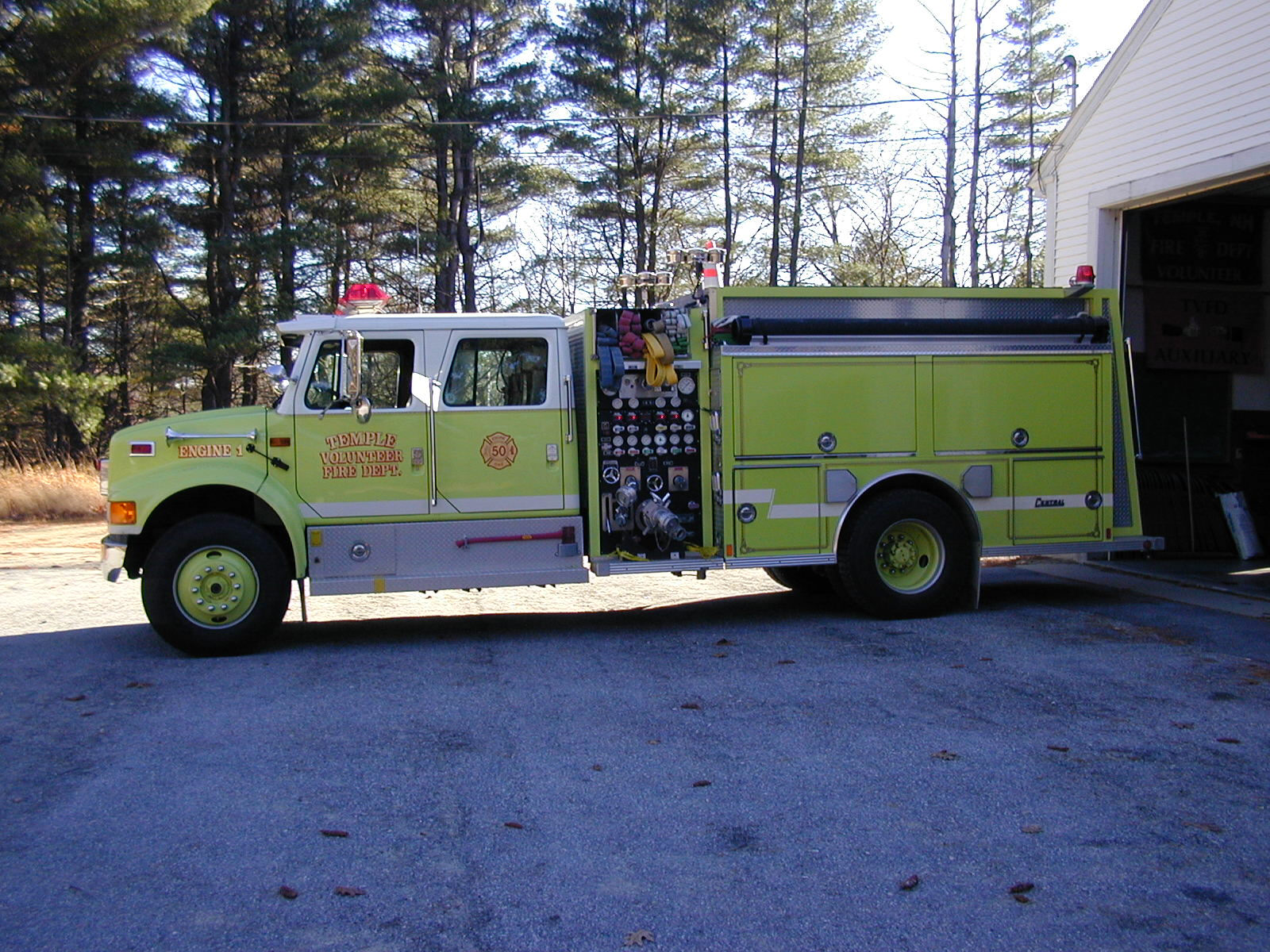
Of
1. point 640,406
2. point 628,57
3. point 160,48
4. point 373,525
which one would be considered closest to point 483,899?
point 373,525

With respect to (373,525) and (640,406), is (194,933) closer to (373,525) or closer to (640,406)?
(373,525)

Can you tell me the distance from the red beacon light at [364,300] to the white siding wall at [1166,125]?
26.9 feet

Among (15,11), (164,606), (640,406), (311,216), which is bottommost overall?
(164,606)

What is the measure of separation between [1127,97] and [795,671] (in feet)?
28.3

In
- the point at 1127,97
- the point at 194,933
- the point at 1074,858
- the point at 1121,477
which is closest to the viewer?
the point at 194,933

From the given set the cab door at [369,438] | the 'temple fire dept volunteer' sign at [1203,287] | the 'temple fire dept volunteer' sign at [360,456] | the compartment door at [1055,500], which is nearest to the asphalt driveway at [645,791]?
the compartment door at [1055,500]

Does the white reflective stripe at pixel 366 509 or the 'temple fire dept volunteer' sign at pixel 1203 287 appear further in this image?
the 'temple fire dept volunteer' sign at pixel 1203 287

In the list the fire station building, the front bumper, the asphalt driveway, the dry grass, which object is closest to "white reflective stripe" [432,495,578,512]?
the asphalt driveway

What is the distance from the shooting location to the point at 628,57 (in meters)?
30.8

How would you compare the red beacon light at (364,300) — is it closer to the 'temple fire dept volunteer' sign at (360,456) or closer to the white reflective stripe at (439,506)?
the 'temple fire dept volunteer' sign at (360,456)

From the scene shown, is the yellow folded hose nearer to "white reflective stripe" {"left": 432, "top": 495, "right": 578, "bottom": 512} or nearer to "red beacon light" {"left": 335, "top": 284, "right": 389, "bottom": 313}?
"white reflective stripe" {"left": 432, "top": 495, "right": 578, "bottom": 512}

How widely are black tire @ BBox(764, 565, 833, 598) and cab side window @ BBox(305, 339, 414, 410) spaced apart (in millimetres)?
3791

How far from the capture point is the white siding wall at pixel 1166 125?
36.0 ft

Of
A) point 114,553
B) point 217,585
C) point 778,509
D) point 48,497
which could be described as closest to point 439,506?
point 217,585
